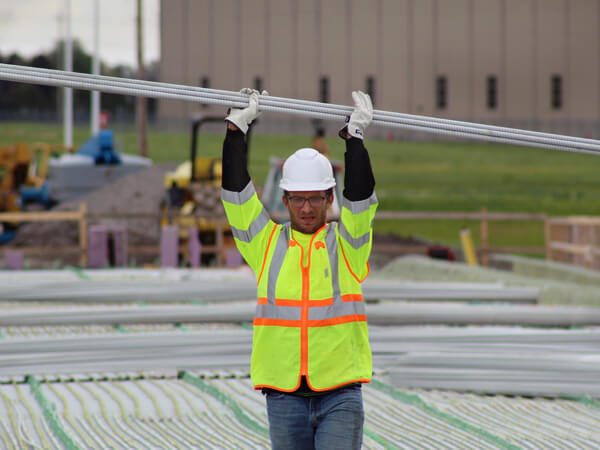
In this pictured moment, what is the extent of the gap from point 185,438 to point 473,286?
4601 millimetres

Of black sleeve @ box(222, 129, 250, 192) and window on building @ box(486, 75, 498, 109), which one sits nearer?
black sleeve @ box(222, 129, 250, 192)

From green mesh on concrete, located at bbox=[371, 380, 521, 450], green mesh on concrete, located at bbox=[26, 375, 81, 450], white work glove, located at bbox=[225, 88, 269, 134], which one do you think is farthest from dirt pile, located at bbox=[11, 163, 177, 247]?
white work glove, located at bbox=[225, 88, 269, 134]

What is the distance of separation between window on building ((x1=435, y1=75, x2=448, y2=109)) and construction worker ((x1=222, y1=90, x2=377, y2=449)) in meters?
51.8

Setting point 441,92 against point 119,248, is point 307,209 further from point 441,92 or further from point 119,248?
point 441,92

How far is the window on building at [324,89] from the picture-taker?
2053 inches

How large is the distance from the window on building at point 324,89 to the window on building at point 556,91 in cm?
1481

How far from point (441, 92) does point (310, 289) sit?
2093 inches

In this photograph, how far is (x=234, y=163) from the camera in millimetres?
3557

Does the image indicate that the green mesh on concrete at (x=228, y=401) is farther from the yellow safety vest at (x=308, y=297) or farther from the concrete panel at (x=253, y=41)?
the concrete panel at (x=253, y=41)

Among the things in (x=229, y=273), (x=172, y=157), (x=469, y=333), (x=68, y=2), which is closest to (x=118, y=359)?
(x=469, y=333)

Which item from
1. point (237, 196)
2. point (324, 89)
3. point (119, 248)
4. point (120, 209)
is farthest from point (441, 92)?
point (237, 196)

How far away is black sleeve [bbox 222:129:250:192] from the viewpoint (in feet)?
11.6

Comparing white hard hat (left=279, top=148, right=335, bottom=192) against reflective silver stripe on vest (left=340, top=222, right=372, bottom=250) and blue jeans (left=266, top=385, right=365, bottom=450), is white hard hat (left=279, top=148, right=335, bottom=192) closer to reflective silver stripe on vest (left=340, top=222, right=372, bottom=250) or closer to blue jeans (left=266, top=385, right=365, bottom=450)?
reflective silver stripe on vest (left=340, top=222, right=372, bottom=250)

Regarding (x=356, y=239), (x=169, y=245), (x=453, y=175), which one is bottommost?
(x=169, y=245)
